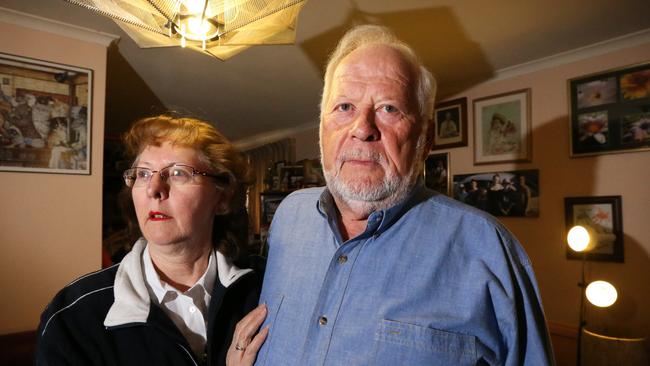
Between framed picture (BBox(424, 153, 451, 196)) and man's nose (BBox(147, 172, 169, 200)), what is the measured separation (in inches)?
115


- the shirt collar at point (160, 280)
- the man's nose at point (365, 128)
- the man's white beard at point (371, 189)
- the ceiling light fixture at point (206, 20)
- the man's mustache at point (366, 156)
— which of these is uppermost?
the ceiling light fixture at point (206, 20)

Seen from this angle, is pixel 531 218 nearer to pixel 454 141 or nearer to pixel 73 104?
pixel 454 141

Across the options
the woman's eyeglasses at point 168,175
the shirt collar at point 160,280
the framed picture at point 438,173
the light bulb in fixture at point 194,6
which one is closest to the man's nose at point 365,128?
the woman's eyeglasses at point 168,175

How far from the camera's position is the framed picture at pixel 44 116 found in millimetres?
2264

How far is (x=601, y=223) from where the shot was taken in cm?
260

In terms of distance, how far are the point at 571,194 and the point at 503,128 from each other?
0.73m

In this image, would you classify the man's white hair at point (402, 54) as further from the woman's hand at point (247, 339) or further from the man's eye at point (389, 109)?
the woman's hand at point (247, 339)

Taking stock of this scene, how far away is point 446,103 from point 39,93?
321 centimetres

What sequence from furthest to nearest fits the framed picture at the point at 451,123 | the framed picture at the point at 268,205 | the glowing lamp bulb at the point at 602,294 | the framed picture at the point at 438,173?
the framed picture at the point at 268,205 → the framed picture at the point at 438,173 → the framed picture at the point at 451,123 → the glowing lamp bulb at the point at 602,294

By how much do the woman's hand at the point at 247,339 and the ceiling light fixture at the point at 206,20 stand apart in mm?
1007

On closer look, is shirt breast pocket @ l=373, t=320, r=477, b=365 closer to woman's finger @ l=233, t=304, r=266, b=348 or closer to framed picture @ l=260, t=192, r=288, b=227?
woman's finger @ l=233, t=304, r=266, b=348

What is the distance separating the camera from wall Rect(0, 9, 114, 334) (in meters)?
2.28

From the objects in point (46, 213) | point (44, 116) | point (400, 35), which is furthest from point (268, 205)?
point (400, 35)

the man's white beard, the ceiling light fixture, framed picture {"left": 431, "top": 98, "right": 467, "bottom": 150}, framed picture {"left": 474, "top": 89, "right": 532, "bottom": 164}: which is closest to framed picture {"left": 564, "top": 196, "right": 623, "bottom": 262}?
framed picture {"left": 474, "top": 89, "right": 532, "bottom": 164}
